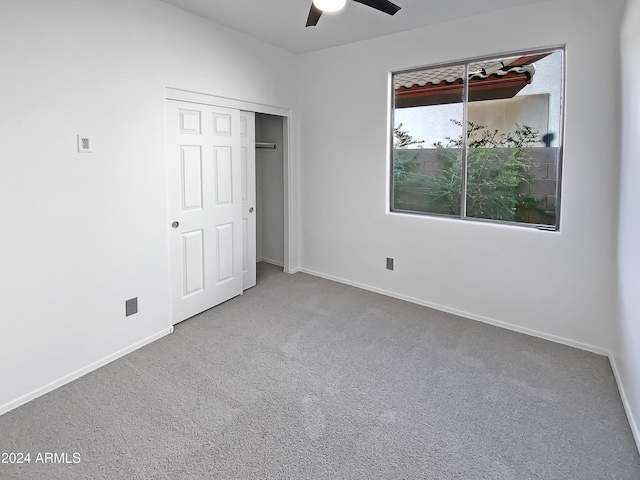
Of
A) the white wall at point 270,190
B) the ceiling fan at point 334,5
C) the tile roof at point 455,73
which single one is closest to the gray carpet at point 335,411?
the white wall at point 270,190

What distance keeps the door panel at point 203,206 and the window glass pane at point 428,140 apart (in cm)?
167

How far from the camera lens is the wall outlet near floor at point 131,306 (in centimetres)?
294

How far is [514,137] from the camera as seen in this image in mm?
3354

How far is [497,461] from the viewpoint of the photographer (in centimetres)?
190

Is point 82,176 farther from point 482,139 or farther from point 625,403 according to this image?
point 625,403

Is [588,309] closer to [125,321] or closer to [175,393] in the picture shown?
[175,393]

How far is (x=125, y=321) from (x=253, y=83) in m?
2.55

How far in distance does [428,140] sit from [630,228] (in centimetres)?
198

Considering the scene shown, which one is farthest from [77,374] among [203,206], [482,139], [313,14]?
[482,139]

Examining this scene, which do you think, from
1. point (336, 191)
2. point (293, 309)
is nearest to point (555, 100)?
point (336, 191)

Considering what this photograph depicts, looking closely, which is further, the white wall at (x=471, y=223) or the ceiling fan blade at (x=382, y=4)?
the white wall at (x=471, y=223)

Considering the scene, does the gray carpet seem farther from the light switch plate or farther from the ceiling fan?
the ceiling fan

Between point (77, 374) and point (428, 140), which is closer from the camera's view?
point (77, 374)

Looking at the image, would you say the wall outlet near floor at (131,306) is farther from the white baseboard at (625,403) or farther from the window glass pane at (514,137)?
the white baseboard at (625,403)
